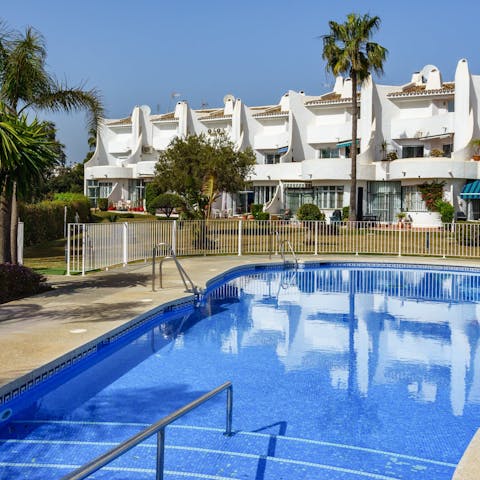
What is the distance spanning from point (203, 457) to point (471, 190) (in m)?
36.5

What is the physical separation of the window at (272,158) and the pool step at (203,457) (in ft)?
154

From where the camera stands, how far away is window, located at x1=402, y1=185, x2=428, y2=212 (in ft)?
134

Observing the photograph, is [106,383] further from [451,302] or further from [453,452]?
[451,302]

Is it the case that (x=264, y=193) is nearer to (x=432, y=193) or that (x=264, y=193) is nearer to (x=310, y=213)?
(x=432, y=193)

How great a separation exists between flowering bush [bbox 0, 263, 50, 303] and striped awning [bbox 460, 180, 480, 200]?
31.1 metres

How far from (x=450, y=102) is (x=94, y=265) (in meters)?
33.4

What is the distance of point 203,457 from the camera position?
621cm

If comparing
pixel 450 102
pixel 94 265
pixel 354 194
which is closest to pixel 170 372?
pixel 94 265

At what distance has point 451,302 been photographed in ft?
53.5

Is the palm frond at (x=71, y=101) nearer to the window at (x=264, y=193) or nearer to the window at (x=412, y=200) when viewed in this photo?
the window at (x=412, y=200)

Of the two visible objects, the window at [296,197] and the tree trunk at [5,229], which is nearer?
the tree trunk at [5,229]

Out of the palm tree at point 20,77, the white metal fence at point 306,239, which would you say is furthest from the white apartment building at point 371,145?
the palm tree at point 20,77

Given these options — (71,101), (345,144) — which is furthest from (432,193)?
(71,101)

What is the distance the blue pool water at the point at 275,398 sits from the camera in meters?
6.14
